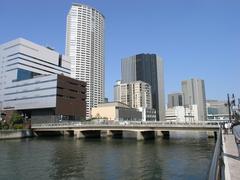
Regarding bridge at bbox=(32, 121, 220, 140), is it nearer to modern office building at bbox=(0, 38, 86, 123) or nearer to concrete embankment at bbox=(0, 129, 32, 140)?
concrete embankment at bbox=(0, 129, 32, 140)

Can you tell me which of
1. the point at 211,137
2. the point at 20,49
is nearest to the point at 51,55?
the point at 20,49

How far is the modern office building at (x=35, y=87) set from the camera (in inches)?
5472

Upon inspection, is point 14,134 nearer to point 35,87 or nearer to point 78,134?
point 78,134

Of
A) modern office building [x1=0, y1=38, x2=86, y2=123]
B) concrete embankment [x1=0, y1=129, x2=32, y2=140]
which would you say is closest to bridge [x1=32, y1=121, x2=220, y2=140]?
concrete embankment [x1=0, y1=129, x2=32, y2=140]

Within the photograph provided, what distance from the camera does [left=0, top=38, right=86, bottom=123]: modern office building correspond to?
456 ft

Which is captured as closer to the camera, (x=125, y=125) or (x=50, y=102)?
(x=125, y=125)

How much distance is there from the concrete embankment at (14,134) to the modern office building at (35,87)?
3172 centimetres

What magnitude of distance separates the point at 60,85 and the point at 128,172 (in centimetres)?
A: 11441

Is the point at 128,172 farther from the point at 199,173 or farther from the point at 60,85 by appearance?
the point at 60,85

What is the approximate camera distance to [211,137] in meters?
86.4

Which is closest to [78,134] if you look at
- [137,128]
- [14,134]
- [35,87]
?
[14,134]

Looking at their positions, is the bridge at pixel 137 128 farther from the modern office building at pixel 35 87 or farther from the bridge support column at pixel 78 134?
the modern office building at pixel 35 87

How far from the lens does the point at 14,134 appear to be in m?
95.8

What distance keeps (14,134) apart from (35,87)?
52.8m
